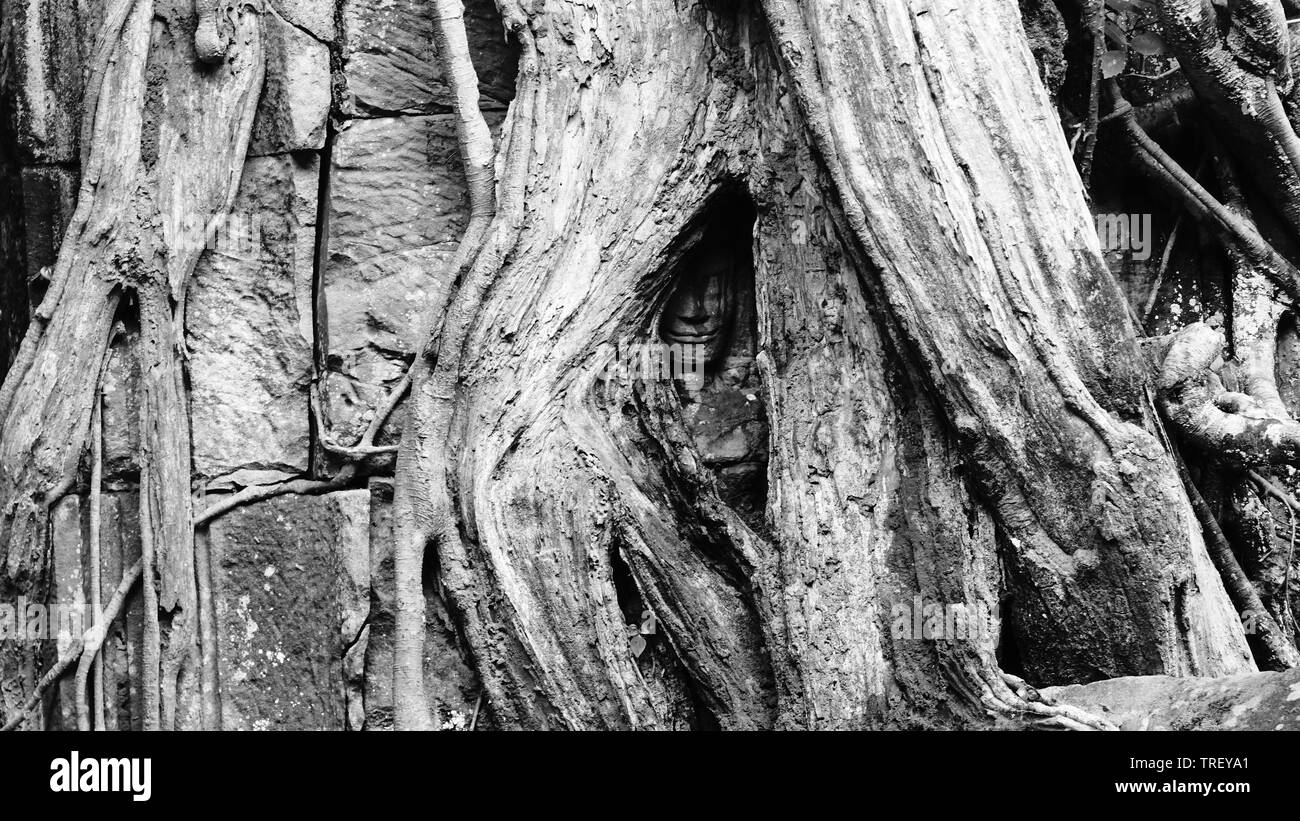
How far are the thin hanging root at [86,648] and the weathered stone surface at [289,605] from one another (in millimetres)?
187

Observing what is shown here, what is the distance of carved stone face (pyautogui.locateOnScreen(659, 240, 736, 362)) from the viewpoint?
2.85 metres

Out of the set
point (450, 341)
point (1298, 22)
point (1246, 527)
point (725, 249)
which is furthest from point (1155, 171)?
point (450, 341)

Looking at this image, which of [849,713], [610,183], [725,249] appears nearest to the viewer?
[849,713]

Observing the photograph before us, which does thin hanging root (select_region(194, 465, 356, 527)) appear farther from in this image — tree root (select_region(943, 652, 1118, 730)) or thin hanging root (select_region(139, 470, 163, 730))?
tree root (select_region(943, 652, 1118, 730))

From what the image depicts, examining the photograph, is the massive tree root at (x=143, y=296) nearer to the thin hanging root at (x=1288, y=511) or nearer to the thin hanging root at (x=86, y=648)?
the thin hanging root at (x=86, y=648)

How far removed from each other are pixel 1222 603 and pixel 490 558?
1610 mm

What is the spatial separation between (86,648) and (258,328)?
846 mm

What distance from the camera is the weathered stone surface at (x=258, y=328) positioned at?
2.67m

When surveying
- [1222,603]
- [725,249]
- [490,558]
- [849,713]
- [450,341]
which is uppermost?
[725,249]

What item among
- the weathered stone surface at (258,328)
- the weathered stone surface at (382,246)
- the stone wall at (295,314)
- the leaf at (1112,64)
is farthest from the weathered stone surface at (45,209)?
the leaf at (1112,64)

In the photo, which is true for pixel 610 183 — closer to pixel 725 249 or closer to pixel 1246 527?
pixel 725 249

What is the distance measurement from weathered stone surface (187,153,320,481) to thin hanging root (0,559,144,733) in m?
0.31

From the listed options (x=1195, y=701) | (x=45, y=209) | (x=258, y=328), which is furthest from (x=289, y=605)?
(x=1195, y=701)

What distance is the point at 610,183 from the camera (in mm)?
2662
